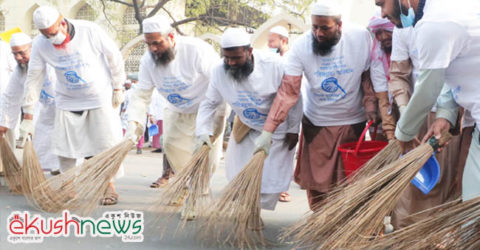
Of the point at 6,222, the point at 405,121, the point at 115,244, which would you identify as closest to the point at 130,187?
the point at 6,222

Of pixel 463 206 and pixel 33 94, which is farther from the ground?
pixel 463 206

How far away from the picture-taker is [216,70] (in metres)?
4.29

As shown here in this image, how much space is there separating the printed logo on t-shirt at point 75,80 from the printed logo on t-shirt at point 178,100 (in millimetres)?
826

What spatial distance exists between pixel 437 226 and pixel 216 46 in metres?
14.9

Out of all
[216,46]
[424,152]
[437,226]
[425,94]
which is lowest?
[216,46]

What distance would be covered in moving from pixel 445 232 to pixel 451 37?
0.81m

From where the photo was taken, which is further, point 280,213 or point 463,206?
point 280,213

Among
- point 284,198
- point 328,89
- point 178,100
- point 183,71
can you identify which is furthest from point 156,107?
point 328,89

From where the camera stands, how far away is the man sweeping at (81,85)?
5121mm

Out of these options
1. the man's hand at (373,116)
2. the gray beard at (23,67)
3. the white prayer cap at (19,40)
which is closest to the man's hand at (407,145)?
the man's hand at (373,116)

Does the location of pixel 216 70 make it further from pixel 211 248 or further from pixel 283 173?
pixel 211 248

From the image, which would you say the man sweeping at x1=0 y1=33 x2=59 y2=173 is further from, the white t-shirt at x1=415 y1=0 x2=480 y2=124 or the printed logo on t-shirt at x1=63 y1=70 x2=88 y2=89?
the white t-shirt at x1=415 y1=0 x2=480 y2=124

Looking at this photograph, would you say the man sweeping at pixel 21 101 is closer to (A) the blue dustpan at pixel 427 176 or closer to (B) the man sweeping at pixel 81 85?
(B) the man sweeping at pixel 81 85

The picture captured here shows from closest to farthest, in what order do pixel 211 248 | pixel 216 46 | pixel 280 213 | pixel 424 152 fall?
1. pixel 424 152
2. pixel 211 248
3. pixel 280 213
4. pixel 216 46
